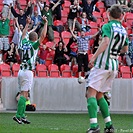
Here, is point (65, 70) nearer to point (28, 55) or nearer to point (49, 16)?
point (49, 16)

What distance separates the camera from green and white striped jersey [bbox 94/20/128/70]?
10.1 m

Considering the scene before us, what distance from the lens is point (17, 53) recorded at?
73.3 feet

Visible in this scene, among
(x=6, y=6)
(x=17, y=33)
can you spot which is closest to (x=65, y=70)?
(x=17, y=33)

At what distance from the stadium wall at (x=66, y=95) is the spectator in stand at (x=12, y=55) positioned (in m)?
1.66

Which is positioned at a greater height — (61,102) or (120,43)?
(120,43)

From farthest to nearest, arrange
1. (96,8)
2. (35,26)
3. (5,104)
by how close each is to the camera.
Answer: (96,8), (35,26), (5,104)

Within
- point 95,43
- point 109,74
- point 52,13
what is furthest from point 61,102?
point 109,74

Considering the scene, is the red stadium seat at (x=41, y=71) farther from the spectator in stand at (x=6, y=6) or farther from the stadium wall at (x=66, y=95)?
the spectator in stand at (x=6, y=6)

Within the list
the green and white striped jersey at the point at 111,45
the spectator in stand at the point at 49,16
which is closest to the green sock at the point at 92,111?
the green and white striped jersey at the point at 111,45

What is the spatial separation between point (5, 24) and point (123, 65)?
490 centimetres

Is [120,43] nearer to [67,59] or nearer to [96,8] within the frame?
[67,59]

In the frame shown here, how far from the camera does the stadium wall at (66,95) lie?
20.9 metres

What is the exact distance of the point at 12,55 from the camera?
22109 mm

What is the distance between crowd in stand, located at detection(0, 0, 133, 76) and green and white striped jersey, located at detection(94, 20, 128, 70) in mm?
10880
